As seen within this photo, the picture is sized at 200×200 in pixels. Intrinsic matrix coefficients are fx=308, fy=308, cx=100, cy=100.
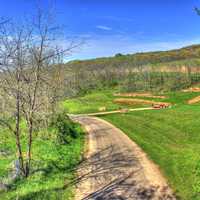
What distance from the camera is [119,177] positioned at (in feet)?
39.1

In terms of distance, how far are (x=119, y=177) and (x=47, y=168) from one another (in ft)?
10.1

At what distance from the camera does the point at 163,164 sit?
14.0 metres

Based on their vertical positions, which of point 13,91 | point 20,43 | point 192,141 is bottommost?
point 192,141

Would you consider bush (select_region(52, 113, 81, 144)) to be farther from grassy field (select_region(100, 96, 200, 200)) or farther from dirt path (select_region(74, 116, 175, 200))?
grassy field (select_region(100, 96, 200, 200))

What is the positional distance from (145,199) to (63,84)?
1377cm

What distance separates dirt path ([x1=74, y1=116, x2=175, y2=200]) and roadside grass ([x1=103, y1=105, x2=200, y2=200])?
514 mm

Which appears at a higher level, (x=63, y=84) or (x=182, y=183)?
(x=63, y=84)

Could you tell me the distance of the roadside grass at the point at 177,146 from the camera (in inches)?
440

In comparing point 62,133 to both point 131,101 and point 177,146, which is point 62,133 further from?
point 131,101

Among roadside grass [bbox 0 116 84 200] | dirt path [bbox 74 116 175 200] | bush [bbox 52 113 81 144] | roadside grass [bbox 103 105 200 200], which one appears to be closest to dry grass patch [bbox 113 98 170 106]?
roadside grass [bbox 103 105 200 200]

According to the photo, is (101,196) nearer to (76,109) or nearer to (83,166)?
(83,166)

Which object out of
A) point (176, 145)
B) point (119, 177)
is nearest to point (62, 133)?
point (176, 145)

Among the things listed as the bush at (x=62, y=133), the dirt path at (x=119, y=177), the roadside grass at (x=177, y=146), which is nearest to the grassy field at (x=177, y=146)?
the roadside grass at (x=177, y=146)

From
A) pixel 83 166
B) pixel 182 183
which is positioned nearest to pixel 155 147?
pixel 83 166
